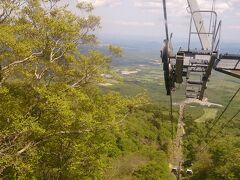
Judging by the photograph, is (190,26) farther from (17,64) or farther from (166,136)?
(166,136)

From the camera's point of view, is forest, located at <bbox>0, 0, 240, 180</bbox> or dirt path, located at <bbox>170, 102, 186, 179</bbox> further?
dirt path, located at <bbox>170, 102, 186, 179</bbox>

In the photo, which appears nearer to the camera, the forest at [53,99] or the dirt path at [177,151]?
the forest at [53,99]

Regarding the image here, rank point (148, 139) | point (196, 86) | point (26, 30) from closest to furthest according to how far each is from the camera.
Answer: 1. point (196, 86)
2. point (26, 30)
3. point (148, 139)

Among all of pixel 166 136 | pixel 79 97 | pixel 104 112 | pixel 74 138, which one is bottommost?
pixel 166 136

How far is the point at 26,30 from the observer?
2386cm

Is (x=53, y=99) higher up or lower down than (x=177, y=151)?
higher up

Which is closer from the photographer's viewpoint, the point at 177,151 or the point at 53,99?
the point at 53,99

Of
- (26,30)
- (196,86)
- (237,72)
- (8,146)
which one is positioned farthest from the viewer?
(26,30)

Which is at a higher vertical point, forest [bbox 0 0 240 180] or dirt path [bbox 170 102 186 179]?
forest [bbox 0 0 240 180]

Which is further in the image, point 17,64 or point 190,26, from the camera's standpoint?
point 17,64

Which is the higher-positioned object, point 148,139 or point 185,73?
point 185,73

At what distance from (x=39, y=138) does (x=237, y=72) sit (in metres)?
14.1

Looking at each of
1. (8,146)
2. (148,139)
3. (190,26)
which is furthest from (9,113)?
(148,139)

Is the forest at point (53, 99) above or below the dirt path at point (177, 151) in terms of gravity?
above
